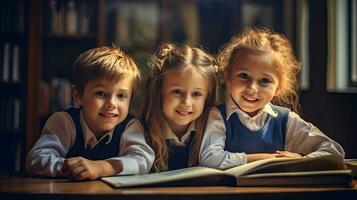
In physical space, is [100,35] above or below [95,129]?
above

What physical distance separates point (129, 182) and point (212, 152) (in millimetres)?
188

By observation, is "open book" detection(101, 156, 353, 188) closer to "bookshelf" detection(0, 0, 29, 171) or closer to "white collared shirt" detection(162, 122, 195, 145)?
"white collared shirt" detection(162, 122, 195, 145)

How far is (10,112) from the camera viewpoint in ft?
6.74

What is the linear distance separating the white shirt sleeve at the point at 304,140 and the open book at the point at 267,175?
87 millimetres

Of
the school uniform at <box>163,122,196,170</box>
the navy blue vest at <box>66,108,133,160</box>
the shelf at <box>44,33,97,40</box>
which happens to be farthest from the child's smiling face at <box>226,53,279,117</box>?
the shelf at <box>44,33,97,40</box>

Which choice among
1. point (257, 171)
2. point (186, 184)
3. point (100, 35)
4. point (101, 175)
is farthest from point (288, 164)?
point (100, 35)

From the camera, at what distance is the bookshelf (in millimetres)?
1954

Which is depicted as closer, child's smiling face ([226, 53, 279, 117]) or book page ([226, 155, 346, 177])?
book page ([226, 155, 346, 177])

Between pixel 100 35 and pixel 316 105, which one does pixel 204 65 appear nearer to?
pixel 316 105

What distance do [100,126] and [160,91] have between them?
13 cm

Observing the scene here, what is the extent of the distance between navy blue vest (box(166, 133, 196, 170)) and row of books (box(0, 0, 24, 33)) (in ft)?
4.23

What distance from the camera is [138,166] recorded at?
0.93 m

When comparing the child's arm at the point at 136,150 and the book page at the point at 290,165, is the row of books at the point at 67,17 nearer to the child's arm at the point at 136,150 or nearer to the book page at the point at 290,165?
the child's arm at the point at 136,150

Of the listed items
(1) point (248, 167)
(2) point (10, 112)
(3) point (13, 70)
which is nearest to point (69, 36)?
(3) point (13, 70)
